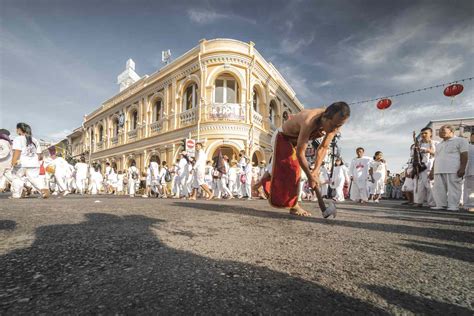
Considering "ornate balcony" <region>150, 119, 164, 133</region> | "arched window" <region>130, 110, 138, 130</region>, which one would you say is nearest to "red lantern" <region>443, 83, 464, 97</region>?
"ornate balcony" <region>150, 119, 164, 133</region>

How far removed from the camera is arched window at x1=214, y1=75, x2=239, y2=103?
53.1 feet

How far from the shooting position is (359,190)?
353 inches

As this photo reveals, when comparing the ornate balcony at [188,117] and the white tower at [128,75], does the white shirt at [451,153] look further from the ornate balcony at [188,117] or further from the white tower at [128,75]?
the white tower at [128,75]

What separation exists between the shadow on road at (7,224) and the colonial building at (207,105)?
40.6ft

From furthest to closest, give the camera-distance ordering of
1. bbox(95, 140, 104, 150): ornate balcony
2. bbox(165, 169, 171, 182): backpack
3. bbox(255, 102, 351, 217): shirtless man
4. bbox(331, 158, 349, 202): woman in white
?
bbox(95, 140, 104, 150): ornate balcony, bbox(165, 169, 171, 182): backpack, bbox(331, 158, 349, 202): woman in white, bbox(255, 102, 351, 217): shirtless man

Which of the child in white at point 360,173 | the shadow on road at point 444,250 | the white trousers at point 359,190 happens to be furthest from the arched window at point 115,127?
the shadow on road at point 444,250

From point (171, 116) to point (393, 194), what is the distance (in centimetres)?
1963

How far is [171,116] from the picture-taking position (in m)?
17.3

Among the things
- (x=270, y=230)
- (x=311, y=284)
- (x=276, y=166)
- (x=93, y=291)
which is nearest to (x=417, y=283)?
(x=311, y=284)

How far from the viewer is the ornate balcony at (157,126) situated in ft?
59.7

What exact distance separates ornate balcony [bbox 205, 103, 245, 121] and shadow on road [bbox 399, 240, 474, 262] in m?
13.6

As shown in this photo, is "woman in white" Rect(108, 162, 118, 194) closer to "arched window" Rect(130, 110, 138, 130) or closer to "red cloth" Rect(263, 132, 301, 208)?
"arched window" Rect(130, 110, 138, 130)

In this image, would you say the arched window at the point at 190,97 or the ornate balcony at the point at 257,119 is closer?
the ornate balcony at the point at 257,119

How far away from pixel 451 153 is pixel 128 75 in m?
35.1
